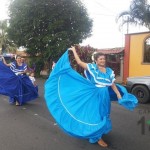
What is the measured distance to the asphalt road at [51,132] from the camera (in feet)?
16.1

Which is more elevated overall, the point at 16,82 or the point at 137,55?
the point at 137,55

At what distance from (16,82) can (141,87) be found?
4.51 metres

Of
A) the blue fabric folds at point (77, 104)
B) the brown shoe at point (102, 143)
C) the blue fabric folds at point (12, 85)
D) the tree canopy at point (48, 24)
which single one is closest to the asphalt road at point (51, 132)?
the brown shoe at point (102, 143)

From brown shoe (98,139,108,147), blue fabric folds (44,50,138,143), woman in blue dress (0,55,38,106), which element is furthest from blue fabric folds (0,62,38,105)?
brown shoe (98,139,108,147)

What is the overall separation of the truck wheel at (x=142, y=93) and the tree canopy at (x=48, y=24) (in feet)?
41.2

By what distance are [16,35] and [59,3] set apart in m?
4.73

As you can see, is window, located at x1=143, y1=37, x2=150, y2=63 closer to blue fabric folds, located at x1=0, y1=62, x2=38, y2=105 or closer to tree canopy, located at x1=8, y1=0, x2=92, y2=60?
tree canopy, located at x1=8, y1=0, x2=92, y2=60

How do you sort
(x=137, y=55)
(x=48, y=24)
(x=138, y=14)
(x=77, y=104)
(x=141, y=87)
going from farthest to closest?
(x=48, y=24)
(x=137, y=55)
(x=138, y=14)
(x=141, y=87)
(x=77, y=104)

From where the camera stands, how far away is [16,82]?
29.0 feet

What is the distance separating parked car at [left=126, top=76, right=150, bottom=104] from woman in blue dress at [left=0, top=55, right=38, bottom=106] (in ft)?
12.9

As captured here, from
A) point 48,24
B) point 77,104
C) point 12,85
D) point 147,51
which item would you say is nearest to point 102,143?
point 77,104

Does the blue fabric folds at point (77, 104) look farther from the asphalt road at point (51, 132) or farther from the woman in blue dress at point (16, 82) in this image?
the woman in blue dress at point (16, 82)

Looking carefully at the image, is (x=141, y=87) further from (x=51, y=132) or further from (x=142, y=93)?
(x=51, y=132)

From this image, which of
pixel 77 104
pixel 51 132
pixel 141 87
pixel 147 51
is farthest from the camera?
pixel 147 51
